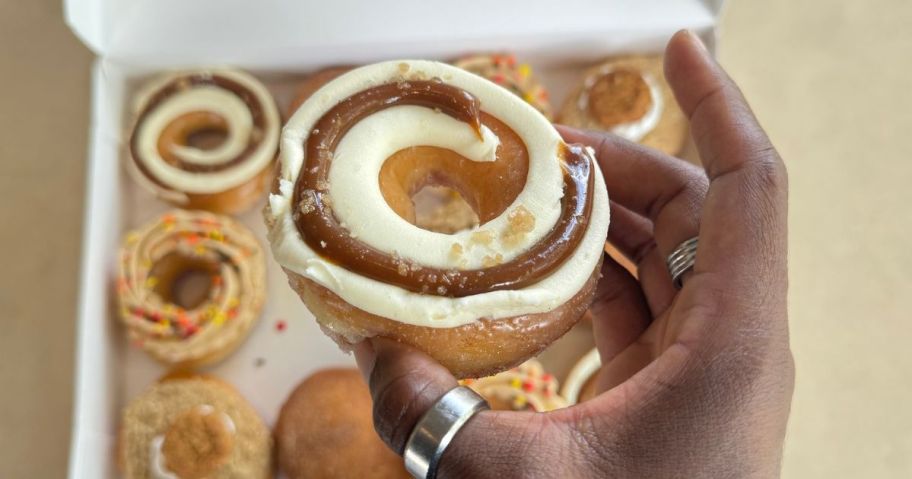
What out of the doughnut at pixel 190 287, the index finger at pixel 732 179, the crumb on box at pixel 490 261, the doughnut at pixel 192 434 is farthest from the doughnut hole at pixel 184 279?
the index finger at pixel 732 179

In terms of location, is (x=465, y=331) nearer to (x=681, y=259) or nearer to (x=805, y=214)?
(x=681, y=259)

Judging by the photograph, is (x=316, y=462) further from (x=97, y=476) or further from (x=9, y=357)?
(x=9, y=357)

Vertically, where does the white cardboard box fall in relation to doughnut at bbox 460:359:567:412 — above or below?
above

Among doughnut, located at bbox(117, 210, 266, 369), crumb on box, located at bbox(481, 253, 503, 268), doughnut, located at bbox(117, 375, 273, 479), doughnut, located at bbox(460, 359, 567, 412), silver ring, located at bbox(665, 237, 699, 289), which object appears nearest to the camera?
crumb on box, located at bbox(481, 253, 503, 268)

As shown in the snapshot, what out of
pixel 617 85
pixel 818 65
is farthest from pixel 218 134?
pixel 818 65

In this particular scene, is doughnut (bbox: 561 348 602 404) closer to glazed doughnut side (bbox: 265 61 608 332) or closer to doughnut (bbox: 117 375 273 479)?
doughnut (bbox: 117 375 273 479)

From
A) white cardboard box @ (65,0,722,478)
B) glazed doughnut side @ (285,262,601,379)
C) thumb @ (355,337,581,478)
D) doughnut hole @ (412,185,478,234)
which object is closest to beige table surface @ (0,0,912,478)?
white cardboard box @ (65,0,722,478)
